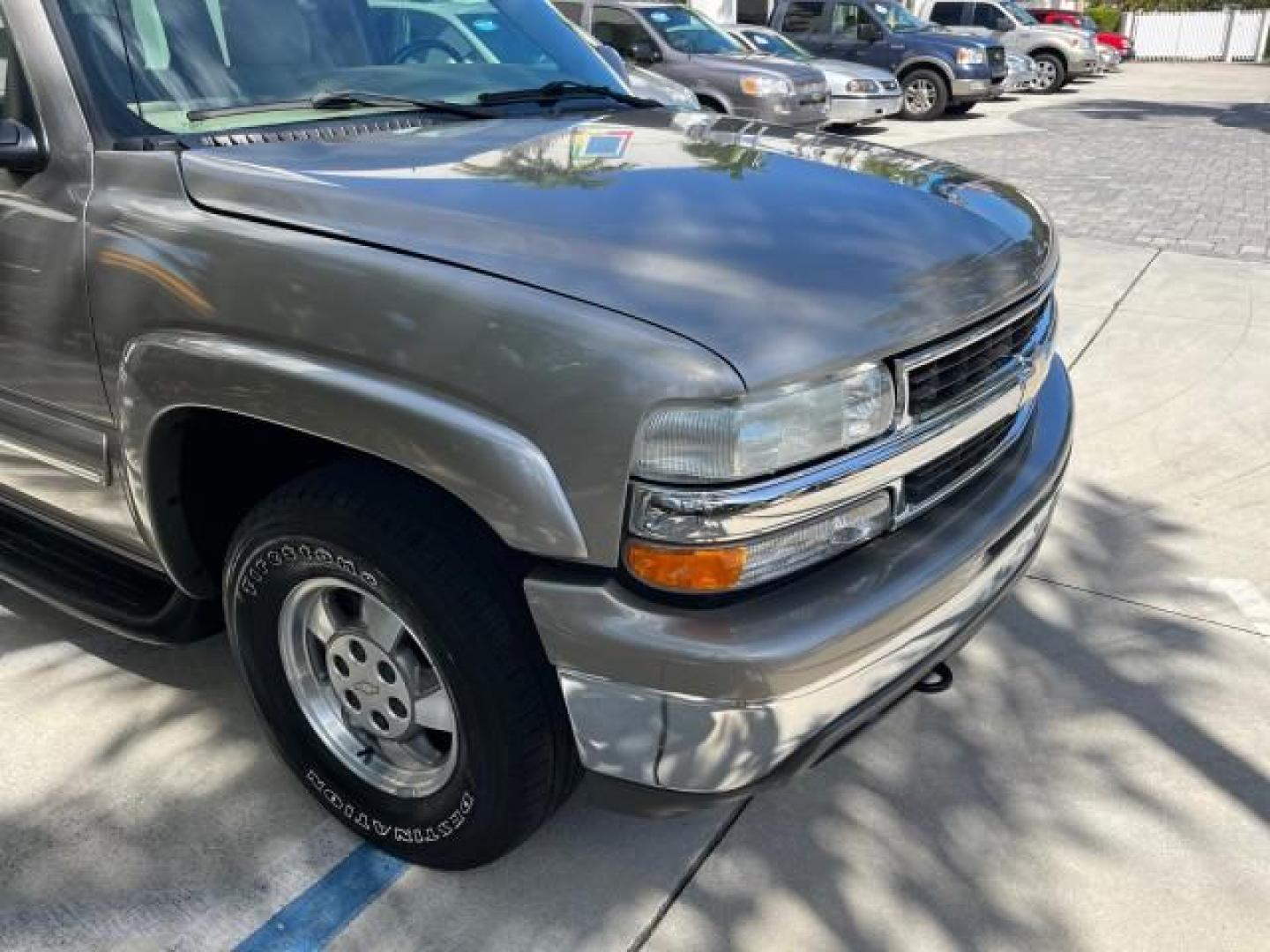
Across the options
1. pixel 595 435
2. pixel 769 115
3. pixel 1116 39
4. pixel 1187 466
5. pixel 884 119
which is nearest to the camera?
pixel 595 435

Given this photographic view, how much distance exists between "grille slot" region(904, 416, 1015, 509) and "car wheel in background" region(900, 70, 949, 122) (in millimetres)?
15771

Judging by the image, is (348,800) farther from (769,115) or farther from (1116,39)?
(1116,39)

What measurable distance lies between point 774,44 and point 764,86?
336 centimetres

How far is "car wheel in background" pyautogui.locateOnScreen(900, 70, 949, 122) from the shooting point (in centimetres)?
1688

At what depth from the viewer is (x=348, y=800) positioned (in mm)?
2494

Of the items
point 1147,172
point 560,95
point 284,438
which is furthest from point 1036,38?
point 284,438

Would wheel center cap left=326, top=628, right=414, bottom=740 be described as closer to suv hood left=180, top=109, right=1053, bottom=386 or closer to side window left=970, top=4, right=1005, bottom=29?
suv hood left=180, top=109, right=1053, bottom=386

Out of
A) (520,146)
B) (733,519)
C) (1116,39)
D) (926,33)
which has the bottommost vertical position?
(1116,39)

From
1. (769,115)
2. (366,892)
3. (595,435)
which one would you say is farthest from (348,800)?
(769,115)

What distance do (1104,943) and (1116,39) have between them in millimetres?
33017

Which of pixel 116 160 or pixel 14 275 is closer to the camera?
pixel 116 160

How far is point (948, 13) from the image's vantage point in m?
22.6

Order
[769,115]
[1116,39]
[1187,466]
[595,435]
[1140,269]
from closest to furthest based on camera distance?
[595,435] < [1187,466] < [1140,269] < [769,115] < [1116,39]

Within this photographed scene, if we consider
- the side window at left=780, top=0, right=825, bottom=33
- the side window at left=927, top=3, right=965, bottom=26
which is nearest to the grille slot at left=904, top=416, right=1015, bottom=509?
the side window at left=780, top=0, right=825, bottom=33
